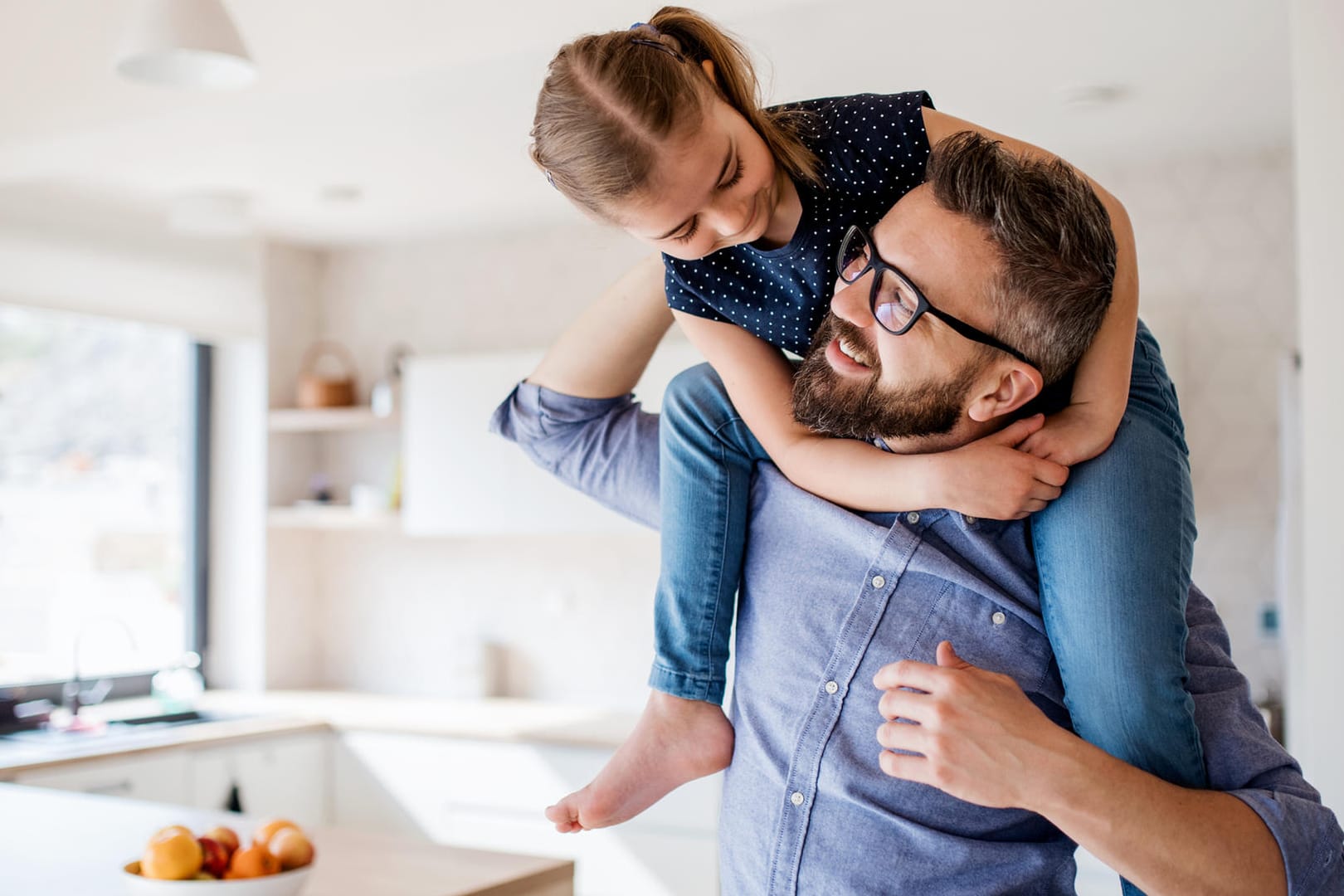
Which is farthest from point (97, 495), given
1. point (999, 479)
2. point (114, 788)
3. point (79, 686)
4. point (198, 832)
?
point (999, 479)

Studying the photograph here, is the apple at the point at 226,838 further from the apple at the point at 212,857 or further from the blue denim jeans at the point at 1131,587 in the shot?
the blue denim jeans at the point at 1131,587

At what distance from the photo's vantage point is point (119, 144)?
154 inches

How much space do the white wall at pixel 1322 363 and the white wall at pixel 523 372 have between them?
1967 mm

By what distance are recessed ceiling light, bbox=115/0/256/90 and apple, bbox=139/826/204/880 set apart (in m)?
1.23

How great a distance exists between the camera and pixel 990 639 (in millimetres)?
1184

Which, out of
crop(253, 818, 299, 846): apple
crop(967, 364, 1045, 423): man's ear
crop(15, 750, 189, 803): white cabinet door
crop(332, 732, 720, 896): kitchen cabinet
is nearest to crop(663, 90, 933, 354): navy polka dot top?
crop(967, 364, 1045, 423): man's ear

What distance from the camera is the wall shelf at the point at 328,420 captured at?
5.03m

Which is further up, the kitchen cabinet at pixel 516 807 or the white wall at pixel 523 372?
the white wall at pixel 523 372

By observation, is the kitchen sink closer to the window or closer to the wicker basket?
the window

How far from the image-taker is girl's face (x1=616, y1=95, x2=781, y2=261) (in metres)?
1.23

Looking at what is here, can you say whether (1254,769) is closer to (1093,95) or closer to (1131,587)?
(1131,587)

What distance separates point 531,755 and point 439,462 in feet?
3.94

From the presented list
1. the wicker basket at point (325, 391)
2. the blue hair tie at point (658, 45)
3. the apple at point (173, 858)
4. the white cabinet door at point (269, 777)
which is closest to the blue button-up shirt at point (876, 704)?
the blue hair tie at point (658, 45)

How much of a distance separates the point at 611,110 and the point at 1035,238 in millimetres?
417
